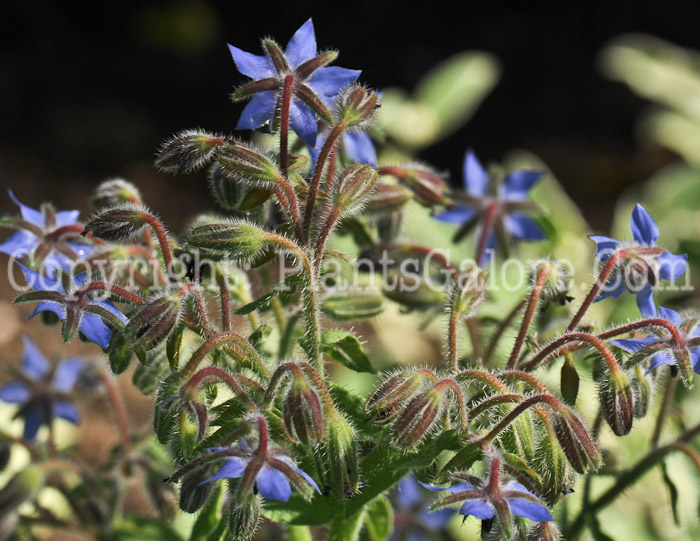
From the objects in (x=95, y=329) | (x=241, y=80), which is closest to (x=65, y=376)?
(x=95, y=329)

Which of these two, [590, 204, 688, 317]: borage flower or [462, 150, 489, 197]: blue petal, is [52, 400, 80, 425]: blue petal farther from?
[590, 204, 688, 317]: borage flower

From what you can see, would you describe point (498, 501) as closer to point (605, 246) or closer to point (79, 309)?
point (605, 246)

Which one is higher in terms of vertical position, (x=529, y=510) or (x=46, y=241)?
Answer: (x=46, y=241)

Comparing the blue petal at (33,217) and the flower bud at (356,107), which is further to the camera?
the blue petal at (33,217)

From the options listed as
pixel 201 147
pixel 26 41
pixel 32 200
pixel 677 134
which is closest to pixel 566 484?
pixel 201 147

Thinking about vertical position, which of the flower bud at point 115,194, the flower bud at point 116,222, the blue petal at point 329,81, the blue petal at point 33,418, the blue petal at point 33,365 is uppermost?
the blue petal at point 329,81

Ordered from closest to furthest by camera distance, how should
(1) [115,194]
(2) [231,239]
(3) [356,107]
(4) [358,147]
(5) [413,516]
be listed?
(2) [231,239], (3) [356,107], (1) [115,194], (4) [358,147], (5) [413,516]

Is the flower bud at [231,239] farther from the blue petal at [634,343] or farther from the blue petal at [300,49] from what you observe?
the blue petal at [634,343]

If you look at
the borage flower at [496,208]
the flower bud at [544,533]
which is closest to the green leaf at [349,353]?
the flower bud at [544,533]
